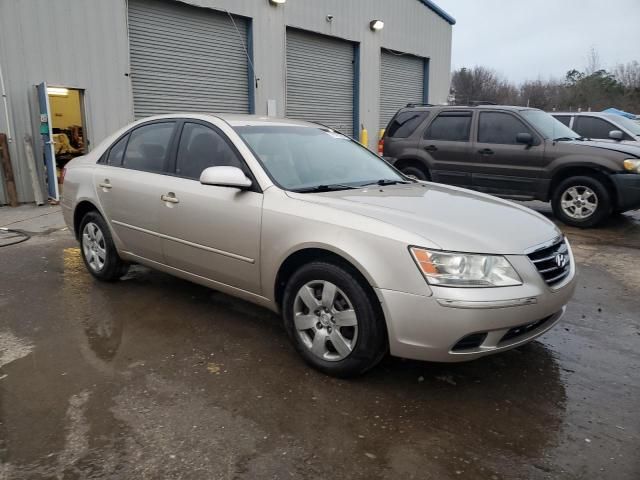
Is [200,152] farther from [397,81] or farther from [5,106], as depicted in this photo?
[397,81]

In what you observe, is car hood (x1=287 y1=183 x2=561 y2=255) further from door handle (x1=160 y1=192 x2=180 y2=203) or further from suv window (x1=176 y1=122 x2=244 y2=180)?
door handle (x1=160 y1=192 x2=180 y2=203)

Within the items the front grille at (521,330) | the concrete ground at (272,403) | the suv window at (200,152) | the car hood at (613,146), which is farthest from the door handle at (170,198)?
the car hood at (613,146)

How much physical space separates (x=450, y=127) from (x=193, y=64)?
6.31 m

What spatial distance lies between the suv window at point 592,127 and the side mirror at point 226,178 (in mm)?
9831

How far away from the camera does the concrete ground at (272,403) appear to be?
241 centimetres

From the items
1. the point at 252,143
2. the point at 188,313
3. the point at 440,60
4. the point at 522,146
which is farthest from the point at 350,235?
the point at 440,60

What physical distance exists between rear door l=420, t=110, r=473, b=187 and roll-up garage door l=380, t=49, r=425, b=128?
9.11m

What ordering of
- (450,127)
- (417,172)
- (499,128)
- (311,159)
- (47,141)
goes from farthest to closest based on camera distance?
(417,172), (47,141), (450,127), (499,128), (311,159)

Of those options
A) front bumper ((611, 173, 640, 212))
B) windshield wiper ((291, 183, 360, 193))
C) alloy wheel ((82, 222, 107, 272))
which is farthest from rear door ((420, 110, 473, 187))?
alloy wheel ((82, 222, 107, 272))

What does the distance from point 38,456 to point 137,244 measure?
2263 millimetres

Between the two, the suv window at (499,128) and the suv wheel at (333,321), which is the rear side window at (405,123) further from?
the suv wheel at (333,321)

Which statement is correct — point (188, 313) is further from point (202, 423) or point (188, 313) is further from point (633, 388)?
point (633, 388)

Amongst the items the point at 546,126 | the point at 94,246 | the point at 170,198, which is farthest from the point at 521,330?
the point at 546,126

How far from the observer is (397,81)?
18.3m
